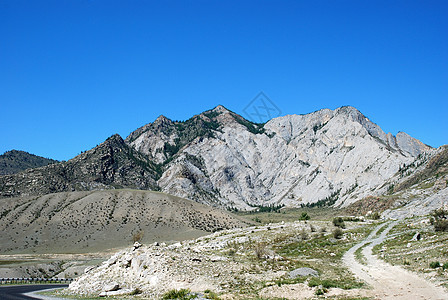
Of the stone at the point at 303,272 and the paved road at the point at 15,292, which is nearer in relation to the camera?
the stone at the point at 303,272

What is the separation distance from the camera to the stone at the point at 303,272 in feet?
81.6

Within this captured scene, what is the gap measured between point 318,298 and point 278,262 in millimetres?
9008

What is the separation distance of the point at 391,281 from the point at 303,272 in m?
5.44

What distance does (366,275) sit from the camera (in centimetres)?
2530

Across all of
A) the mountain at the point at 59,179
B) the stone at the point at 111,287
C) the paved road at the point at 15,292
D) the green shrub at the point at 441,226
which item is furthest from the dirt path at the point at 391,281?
the mountain at the point at 59,179

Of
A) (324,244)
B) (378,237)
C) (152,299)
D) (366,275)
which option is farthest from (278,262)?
(378,237)

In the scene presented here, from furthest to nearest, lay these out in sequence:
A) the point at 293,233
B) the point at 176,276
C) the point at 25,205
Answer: the point at 25,205 < the point at 293,233 < the point at 176,276

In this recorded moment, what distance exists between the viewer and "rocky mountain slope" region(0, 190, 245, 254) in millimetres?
97562

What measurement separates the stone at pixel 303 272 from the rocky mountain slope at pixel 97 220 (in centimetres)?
7493

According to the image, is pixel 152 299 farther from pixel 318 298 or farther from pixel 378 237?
pixel 378 237

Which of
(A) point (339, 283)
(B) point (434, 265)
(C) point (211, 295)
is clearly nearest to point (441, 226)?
(B) point (434, 265)

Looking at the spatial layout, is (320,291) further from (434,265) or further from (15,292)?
(15,292)

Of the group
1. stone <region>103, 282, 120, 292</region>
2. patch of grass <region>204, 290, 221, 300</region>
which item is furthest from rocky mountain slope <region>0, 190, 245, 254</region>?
patch of grass <region>204, 290, 221, 300</region>

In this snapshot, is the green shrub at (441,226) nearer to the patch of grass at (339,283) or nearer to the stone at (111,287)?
the patch of grass at (339,283)
